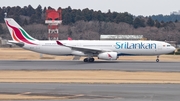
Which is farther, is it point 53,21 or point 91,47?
point 53,21

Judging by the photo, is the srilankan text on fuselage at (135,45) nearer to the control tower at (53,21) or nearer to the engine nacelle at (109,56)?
the engine nacelle at (109,56)

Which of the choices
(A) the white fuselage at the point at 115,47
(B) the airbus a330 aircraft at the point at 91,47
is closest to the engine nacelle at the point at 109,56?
(B) the airbus a330 aircraft at the point at 91,47

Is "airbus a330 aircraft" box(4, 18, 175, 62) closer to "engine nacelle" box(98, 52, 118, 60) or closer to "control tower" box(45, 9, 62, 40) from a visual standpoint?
"engine nacelle" box(98, 52, 118, 60)

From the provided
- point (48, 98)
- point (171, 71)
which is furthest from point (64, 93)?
point (171, 71)

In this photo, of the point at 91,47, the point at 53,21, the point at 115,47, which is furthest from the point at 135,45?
the point at 53,21

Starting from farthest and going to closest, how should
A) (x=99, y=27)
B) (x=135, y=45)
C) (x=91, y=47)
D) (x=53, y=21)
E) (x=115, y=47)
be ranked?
(x=99, y=27) → (x=53, y=21) → (x=91, y=47) → (x=115, y=47) → (x=135, y=45)

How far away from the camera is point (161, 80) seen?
3111 centimetres

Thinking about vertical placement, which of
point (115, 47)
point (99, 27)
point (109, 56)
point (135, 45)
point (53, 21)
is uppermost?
point (53, 21)

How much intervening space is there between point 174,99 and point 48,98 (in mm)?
5757

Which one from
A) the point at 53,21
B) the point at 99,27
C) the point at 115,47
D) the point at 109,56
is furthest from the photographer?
the point at 99,27

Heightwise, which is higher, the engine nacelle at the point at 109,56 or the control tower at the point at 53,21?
the control tower at the point at 53,21

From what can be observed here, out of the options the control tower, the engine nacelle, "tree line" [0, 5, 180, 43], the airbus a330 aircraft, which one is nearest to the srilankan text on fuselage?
the airbus a330 aircraft

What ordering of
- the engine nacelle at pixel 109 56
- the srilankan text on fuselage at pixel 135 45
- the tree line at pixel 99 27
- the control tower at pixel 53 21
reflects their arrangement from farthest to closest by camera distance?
the tree line at pixel 99 27, the control tower at pixel 53 21, the srilankan text on fuselage at pixel 135 45, the engine nacelle at pixel 109 56

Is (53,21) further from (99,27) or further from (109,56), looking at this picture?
(99,27)
